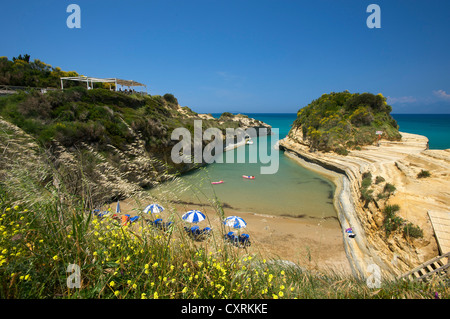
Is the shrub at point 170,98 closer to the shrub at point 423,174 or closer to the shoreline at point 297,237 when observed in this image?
the shoreline at point 297,237

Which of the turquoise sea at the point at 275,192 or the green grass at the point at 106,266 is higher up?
the green grass at the point at 106,266

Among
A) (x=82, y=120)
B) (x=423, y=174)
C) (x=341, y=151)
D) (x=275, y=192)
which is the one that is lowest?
(x=275, y=192)

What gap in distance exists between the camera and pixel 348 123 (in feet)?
83.7

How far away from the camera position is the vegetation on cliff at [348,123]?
76.7ft

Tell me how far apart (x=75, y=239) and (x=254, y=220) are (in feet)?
35.8

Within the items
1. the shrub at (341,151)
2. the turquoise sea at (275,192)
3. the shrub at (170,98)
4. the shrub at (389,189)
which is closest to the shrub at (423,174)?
the shrub at (389,189)

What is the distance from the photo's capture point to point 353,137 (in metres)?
23.6

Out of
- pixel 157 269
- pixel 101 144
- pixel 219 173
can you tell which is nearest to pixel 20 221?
pixel 157 269

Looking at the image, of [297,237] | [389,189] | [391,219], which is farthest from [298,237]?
[389,189]

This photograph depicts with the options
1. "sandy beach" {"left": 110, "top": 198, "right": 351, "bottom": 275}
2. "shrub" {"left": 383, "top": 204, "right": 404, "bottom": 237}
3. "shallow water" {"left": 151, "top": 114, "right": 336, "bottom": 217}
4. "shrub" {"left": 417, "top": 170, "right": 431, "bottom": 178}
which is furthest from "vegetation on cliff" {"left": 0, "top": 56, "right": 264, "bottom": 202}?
"shrub" {"left": 417, "top": 170, "right": 431, "bottom": 178}

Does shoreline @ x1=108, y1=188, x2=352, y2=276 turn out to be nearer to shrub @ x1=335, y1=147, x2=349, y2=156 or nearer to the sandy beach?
the sandy beach

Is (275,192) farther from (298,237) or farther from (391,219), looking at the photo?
(391,219)

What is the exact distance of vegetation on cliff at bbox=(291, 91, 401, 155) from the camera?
23391 mm
